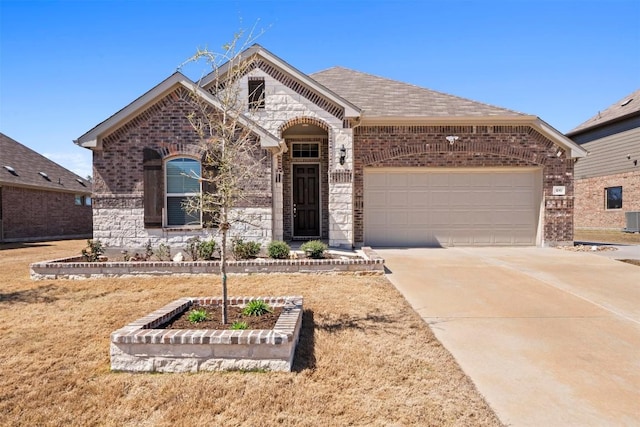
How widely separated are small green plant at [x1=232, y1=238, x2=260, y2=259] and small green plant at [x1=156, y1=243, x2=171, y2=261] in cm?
162

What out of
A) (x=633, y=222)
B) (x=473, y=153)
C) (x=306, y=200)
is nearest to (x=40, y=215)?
(x=306, y=200)

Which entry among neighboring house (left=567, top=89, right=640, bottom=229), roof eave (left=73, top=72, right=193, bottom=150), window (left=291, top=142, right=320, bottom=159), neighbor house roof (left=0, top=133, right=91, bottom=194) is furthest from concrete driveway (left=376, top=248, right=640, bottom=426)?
neighbor house roof (left=0, top=133, right=91, bottom=194)

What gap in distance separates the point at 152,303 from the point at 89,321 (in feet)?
2.89

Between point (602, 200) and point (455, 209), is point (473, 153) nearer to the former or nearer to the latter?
point (455, 209)

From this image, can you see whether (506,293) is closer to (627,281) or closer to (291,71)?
(627,281)

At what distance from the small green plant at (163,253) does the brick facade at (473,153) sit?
5.41 m

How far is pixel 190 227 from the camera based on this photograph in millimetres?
9094

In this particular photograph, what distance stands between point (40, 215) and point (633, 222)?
3029 cm

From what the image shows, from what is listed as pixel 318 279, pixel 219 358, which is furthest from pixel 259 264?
pixel 219 358

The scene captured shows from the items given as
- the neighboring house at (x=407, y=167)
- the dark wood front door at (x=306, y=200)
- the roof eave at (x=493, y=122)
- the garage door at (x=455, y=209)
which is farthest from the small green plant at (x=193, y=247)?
the roof eave at (x=493, y=122)

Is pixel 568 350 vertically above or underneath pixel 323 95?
underneath

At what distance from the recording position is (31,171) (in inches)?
760

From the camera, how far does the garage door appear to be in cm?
1174

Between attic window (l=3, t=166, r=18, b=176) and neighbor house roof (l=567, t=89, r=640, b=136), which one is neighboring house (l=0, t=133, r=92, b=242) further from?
neighbor house roof (l=567, t=89, r=640, b=136)
